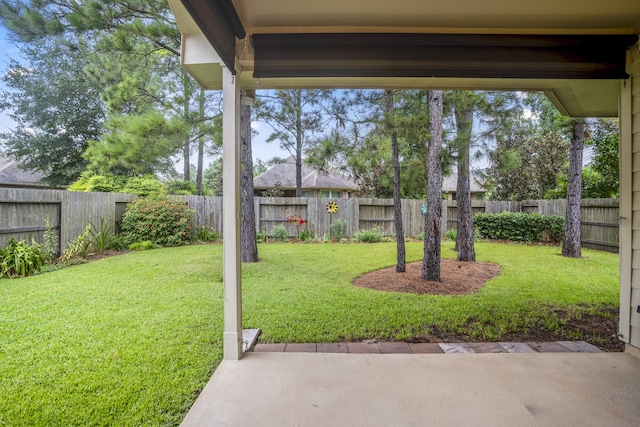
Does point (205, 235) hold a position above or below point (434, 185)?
below

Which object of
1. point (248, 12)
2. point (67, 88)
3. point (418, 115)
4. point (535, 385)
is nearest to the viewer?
point (535, 385)

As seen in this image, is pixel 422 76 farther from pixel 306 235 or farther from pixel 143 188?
pixel 143 188

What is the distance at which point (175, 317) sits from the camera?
3.31 metres

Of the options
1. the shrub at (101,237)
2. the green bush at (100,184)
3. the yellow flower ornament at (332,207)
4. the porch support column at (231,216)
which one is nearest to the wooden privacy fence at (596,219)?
the yellow flower ornament at (332,207)

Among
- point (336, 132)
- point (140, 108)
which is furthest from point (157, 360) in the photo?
point (140, 108)

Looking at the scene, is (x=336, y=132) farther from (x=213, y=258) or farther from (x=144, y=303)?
(x=144, y=303)

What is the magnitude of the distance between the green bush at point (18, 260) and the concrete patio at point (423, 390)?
4.60 m

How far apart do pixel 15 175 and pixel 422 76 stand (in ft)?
56.4

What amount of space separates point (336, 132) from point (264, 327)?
12.2 ft

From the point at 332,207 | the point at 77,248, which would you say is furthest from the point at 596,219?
the point at 77,248

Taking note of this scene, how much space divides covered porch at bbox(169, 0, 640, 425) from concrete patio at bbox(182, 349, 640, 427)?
11mm

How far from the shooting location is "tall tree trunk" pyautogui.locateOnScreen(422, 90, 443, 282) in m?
4.59

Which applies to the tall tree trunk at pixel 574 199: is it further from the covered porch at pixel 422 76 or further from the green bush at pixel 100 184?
the green bush at pixel 100 184

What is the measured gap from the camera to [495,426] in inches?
62.8
